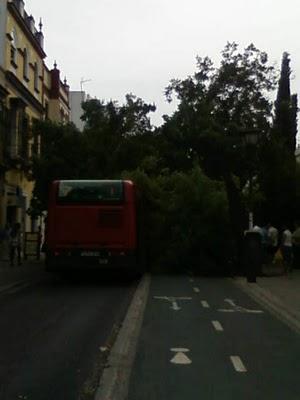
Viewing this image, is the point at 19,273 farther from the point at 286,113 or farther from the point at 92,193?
the point at 286,113

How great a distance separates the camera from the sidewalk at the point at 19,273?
22128 mm

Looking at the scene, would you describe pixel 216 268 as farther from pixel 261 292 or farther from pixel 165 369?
pixel 165 369

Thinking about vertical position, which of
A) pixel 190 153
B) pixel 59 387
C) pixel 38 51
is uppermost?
pixel 38 51

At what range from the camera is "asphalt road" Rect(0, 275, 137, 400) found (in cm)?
760

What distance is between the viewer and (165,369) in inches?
333

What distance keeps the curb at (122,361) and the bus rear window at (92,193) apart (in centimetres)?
731

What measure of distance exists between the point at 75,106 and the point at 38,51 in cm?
3089

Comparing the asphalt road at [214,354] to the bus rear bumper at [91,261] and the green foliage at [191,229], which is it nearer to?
the bus rear bumper at [91,261]

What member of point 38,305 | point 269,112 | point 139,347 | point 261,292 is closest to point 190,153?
point 269,112

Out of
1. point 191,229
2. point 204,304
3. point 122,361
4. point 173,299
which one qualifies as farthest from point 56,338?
point 191,229

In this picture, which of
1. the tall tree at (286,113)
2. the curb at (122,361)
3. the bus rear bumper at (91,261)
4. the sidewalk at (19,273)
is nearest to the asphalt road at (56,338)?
the curb at (122,361)

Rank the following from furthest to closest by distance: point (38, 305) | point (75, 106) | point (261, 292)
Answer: point (75, 106) → point (261, 292) → point (38, 305)

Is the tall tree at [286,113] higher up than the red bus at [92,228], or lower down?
higher up

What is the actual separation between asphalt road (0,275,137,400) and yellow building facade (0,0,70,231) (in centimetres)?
1690
